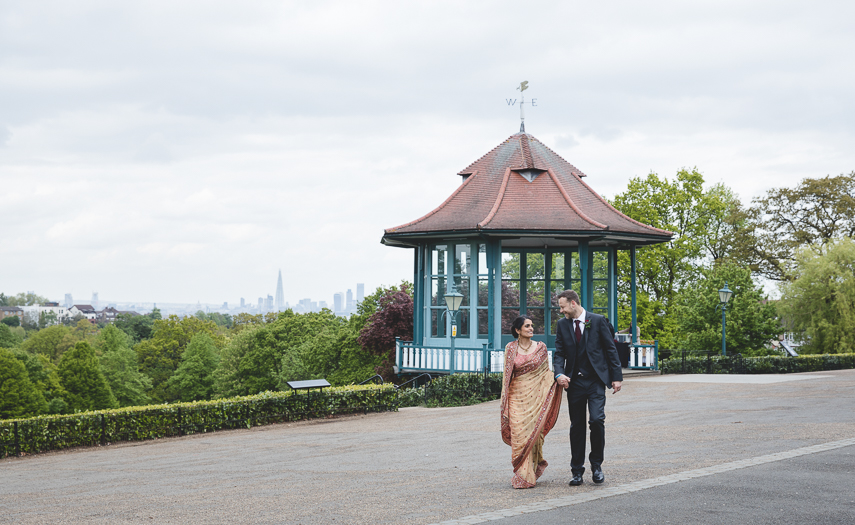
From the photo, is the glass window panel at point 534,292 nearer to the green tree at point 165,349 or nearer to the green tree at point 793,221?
the green tree at point 793,221

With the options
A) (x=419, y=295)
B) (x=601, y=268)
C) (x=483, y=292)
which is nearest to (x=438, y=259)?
(x=419, y=295)

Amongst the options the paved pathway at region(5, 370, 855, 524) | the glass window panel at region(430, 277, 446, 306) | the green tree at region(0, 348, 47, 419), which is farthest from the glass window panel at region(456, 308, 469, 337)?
the green tree at region(0, 348, 47, 419)

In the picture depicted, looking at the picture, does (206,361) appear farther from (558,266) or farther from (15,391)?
(558,266)

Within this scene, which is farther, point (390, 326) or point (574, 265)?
point (390, 326)

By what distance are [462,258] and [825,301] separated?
83.0 ft

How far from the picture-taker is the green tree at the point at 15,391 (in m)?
47.0

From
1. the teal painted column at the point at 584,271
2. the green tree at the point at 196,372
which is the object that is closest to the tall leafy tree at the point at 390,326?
the teal painted column at the point at 584,271

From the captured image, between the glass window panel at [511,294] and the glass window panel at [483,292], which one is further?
the glass window panel at [511,294]

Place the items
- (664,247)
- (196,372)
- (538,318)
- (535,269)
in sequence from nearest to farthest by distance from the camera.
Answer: (535,269)
(538,318)
(664,247)
(196,372)

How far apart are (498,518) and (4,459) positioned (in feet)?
41.8

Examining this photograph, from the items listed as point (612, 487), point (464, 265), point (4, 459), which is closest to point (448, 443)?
point (612, 487)

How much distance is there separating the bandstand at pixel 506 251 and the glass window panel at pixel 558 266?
33 mm

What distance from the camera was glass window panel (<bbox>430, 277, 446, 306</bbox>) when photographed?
82.4ft

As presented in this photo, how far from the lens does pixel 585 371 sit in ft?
26.2
